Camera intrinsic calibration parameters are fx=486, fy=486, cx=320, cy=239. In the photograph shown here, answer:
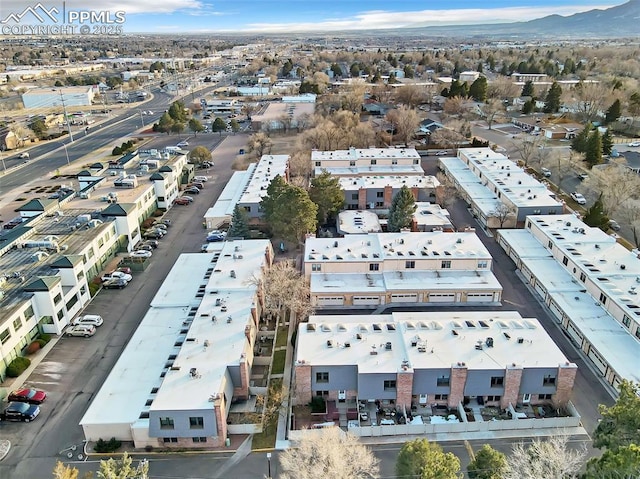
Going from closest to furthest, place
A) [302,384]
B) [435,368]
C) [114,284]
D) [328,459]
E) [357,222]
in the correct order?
1. [328,459]
2. [435,368]
3. [302,384]
4. [114,284]
5. [357,222]

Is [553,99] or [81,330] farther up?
[553,99]

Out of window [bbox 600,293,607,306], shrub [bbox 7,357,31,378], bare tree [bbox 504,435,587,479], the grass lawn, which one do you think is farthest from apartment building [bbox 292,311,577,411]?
shrub [bbox 7,357,31,378]

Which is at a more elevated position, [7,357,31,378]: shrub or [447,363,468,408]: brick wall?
[447,363,468,408]: brick wall

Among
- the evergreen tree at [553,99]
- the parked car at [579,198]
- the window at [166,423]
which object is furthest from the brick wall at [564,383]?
the evergreen tree at [553,99]

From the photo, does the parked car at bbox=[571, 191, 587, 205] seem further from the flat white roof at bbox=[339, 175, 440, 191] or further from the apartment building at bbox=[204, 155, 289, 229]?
the apartment building at bbox=[204, 155, 289, 229]

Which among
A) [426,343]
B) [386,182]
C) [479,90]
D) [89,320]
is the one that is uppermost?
[479,90]

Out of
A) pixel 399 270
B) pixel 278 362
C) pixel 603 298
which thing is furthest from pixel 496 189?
pixel 278 362

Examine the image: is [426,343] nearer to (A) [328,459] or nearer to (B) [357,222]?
→ (A) [328,459]
